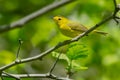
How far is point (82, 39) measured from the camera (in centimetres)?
397

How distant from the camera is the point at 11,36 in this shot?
183 inches

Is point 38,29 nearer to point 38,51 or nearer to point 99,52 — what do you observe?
point 38,51

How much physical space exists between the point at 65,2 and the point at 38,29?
2.12 m

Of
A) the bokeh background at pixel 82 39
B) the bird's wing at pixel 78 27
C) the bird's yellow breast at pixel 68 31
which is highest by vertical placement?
the bird's wing at pixel 78 27

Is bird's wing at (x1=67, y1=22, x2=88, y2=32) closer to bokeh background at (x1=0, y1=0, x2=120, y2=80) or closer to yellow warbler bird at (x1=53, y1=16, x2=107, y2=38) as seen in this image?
yellow warbler bird at (x1=53, y1=16, x2=107, y2=38)

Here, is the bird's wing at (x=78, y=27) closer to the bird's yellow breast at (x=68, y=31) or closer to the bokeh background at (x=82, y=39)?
the bird's yellow breast at (x=68, y=31)

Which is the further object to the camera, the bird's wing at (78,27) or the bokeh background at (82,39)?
the bokeh background at (82,39)

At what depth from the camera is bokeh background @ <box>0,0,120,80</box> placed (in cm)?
414

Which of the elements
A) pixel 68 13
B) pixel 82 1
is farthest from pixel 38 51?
pixel 82 1

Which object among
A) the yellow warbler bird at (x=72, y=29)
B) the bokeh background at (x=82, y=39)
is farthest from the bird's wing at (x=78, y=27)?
the bokeh background at (x=82, y=39)

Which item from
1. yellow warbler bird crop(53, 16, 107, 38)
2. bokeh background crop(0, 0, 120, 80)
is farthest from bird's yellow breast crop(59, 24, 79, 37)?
bokeh background crop(0, 0, 120, 80)

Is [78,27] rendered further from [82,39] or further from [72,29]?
[82,39]

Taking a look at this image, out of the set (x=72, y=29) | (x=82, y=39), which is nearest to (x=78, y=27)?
(x=72, y=29)

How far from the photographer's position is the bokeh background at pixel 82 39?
414cm
